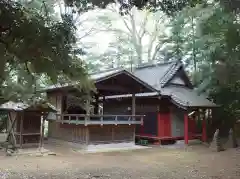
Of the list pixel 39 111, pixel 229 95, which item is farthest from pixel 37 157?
pixel 229 95

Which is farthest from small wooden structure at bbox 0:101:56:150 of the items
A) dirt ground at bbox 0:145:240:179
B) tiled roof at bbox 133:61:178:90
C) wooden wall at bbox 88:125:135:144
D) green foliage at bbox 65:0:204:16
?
green foliage at bbox 65:0:204:16

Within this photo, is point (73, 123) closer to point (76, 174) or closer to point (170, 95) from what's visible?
point (170, 95)

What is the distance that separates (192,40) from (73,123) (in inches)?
437

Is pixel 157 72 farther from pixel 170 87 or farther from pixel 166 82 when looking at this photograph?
pixel 166 82

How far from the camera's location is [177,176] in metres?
7.79

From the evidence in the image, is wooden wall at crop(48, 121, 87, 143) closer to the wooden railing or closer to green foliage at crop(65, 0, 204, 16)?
the wooden railing

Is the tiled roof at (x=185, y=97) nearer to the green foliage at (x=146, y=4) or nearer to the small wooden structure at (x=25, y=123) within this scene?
the small wooden structure at (x=25, y=123)

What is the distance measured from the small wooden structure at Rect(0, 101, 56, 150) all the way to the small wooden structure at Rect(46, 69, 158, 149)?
1.53 meters

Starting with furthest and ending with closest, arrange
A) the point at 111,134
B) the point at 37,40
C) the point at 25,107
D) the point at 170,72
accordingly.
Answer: the point at 170,72
the point at 111,134
the point at 25,107
the point at 37,40

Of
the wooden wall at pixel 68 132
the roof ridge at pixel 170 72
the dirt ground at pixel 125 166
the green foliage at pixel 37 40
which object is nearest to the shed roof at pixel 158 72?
the roof ridge at pixel 170 72

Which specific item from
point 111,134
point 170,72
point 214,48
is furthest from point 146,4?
point 170,72

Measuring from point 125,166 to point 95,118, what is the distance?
19.8 feet

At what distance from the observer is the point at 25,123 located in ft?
40.8

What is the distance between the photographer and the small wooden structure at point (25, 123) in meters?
12.0
